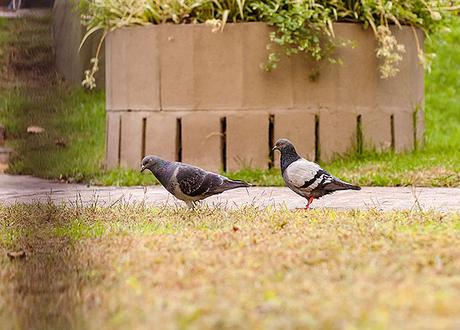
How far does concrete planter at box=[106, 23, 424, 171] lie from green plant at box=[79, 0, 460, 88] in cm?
12

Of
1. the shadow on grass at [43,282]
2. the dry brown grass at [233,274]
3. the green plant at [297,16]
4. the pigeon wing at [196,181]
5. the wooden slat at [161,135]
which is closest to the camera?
the shadow on grass at [43,282]

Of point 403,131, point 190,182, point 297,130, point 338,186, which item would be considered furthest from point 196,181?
point 403,131

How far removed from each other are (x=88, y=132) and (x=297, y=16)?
15.4ft

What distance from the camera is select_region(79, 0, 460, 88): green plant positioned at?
8.29 metres

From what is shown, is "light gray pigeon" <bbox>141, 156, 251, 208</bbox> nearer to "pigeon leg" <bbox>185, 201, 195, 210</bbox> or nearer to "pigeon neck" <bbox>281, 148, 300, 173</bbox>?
"pigeon leg" <bbox>185, 201, 195, 210</bbox>

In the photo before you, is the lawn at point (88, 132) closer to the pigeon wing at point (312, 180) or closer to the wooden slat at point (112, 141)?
the wooden slat at point (112, 141)

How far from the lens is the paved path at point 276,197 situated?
619 centimetres

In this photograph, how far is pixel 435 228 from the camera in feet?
14.6

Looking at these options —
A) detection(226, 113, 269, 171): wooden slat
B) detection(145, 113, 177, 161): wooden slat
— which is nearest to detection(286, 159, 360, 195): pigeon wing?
detection(226, 113, 269, 171): wooden slat

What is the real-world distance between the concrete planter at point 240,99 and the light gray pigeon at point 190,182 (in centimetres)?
259

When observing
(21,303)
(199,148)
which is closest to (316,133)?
(199,148)

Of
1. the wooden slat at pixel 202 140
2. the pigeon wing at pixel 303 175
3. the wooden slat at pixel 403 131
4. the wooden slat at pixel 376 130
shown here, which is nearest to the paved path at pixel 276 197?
the pigeon wing at pixel 303 175

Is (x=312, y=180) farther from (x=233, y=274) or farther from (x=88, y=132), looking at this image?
(x=233, y=274)

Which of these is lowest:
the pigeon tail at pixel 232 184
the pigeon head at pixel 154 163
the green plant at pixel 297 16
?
the pigeon tail at pixel 232 184
